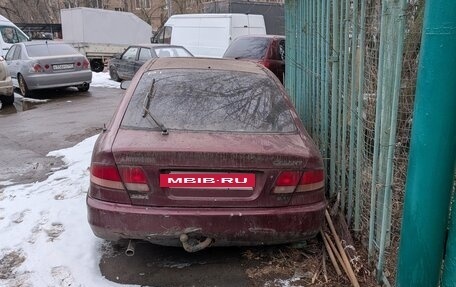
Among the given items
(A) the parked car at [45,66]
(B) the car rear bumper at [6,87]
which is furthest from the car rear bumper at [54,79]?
(B) the car rear bumper at [6,87]

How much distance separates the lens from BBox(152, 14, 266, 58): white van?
1675cm

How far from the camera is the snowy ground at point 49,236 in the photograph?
3199mm

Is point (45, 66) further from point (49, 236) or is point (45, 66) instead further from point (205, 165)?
point (205, 165)

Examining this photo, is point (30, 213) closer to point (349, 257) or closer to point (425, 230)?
point (349, 257)

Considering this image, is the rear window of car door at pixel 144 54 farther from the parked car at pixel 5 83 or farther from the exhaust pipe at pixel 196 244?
the exhaust pipe at pixel 196 244

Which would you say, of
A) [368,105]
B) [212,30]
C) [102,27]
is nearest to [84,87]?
[212,30]

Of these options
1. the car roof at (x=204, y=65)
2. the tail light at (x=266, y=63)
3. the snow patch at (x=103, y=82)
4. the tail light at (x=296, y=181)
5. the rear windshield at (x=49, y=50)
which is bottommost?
the snow patch at (x=103, y=82)

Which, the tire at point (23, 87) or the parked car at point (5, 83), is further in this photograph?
the tire at point (23, 87)

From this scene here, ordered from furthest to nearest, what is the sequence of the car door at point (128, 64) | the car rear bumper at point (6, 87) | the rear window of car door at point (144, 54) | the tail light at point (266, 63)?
the car door at point (128, 64) < the rear window of car door at point (144, 54) < the car rear bumper at point (6, 87) < the tail light at point (266, 63)

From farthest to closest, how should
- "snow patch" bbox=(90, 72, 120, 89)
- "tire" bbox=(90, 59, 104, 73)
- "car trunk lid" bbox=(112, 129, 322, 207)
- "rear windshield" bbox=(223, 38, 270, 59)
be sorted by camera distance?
1. "tire" bbox=(90, 59, 104, 73)
2. "snow patch" bbox=(90, 72, 120, 89)
3. "rear windshield" bbox=(223, 38, 270, 59)
4. "car trunk lid" bbox=(112, 129, 322, 207)

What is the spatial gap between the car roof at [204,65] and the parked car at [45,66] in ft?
31.6

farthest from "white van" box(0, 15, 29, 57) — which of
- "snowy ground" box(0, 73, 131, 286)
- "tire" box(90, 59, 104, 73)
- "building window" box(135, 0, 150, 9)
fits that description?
"building window" box(135, 0, 150, 9)

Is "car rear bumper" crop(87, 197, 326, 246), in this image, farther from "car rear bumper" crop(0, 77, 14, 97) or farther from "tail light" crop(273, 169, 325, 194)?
"car rear bumper" crop(0, 77, 14, 97)

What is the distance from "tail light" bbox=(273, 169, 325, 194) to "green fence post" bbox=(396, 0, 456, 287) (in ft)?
3.12
